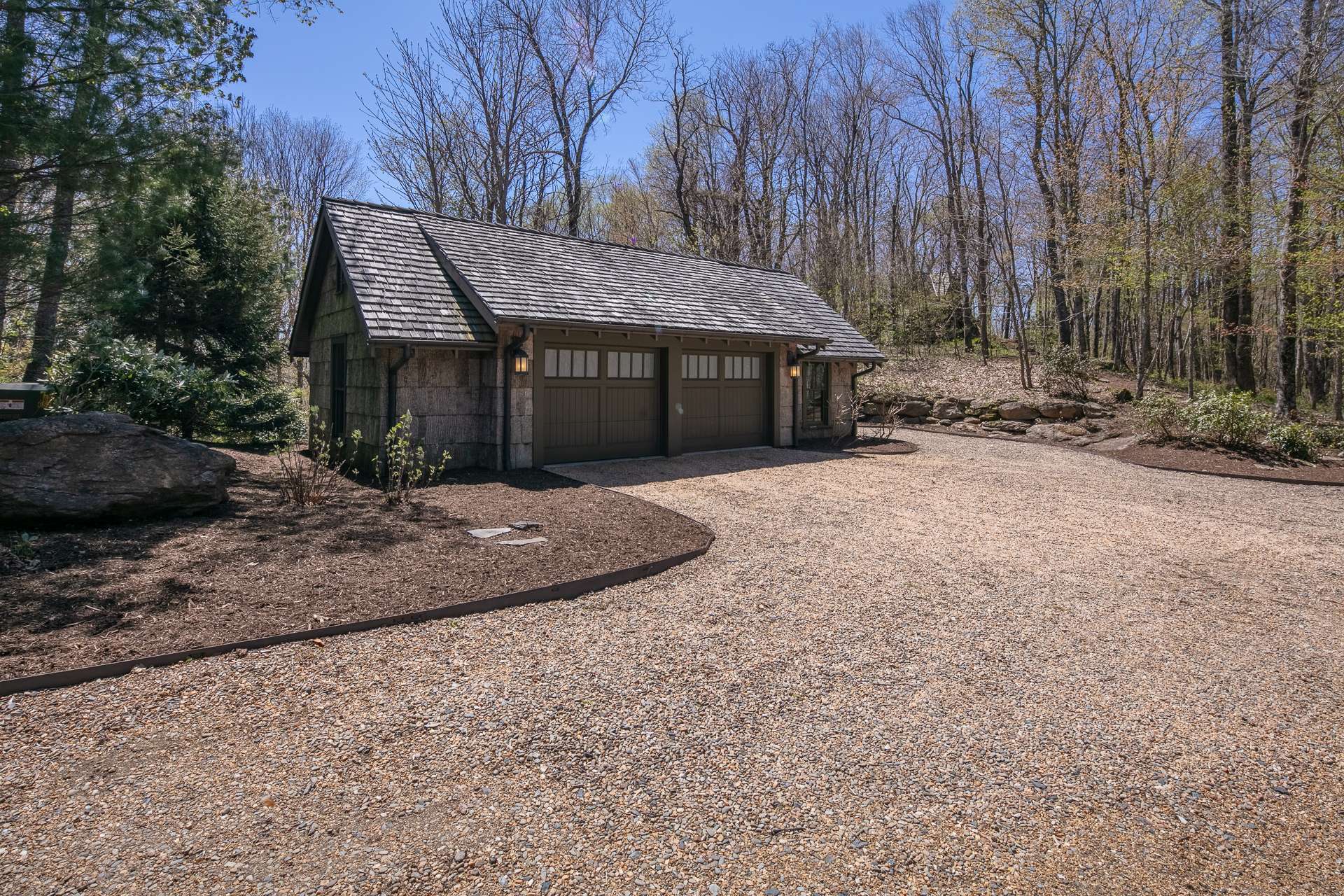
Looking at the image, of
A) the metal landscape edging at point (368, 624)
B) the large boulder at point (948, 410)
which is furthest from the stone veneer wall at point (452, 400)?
the large boulder at point (948, 410)

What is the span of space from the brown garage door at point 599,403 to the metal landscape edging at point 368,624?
4.95 meters

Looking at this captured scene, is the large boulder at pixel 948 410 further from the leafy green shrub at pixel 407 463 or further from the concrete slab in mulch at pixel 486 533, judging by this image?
the concrete slab in mulch at pixel 486 533

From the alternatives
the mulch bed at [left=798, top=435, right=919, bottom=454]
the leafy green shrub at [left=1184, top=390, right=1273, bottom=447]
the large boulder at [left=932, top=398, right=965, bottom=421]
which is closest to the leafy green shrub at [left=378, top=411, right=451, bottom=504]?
the mulch bed at [left=798, top=435, right=919, bottom=454]

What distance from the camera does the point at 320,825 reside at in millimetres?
2488

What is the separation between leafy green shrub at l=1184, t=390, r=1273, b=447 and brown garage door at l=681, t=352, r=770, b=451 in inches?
317

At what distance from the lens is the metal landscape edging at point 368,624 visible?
343 cm

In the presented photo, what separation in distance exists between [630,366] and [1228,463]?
409 inches

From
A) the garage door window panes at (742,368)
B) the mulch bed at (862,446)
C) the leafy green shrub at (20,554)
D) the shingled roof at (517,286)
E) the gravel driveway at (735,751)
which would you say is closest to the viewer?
the gravel driveway at (735,751)

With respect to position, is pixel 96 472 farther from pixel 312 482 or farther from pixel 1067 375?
pixel 1067 375

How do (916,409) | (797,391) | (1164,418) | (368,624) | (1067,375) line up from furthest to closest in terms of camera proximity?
(916,409) < (1067,375) < (797,391) < (1164,418) < (368,624)

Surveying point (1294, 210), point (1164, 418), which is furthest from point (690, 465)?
point (1294, 210)

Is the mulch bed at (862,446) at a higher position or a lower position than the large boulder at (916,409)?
lower

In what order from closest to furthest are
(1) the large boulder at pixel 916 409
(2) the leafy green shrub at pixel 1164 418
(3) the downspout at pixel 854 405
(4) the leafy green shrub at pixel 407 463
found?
(4) the leafy green shrub at pixel 407 463
(2) the leafy green shrub at pixel 1164 418
(3) the downspout at pixel 854 405
(1) the large boulder at pixel 916 409

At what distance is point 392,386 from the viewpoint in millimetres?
9445
